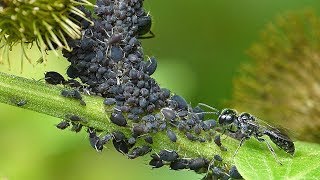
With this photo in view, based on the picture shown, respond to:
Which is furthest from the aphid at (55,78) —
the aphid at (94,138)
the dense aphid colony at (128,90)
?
the aphid at (94,138)

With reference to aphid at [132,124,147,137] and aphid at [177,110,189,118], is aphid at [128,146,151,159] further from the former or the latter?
aphid at [177,110,189,118]

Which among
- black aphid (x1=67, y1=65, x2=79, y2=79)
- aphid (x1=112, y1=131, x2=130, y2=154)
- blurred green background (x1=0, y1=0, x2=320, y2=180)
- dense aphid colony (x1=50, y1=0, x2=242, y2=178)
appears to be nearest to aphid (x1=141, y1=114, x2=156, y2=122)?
dense aphid colony (x1=50, y1=0, x2=242, y2=178)

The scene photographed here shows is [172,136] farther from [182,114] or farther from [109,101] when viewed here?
[109,101]

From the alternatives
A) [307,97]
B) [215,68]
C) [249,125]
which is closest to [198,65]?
[215,68]

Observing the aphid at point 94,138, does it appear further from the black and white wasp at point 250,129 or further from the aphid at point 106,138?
the black and white wasp at point 250,129

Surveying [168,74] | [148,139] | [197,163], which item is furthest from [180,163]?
[168,74]

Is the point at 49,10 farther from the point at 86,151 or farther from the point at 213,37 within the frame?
the point at 213,37
